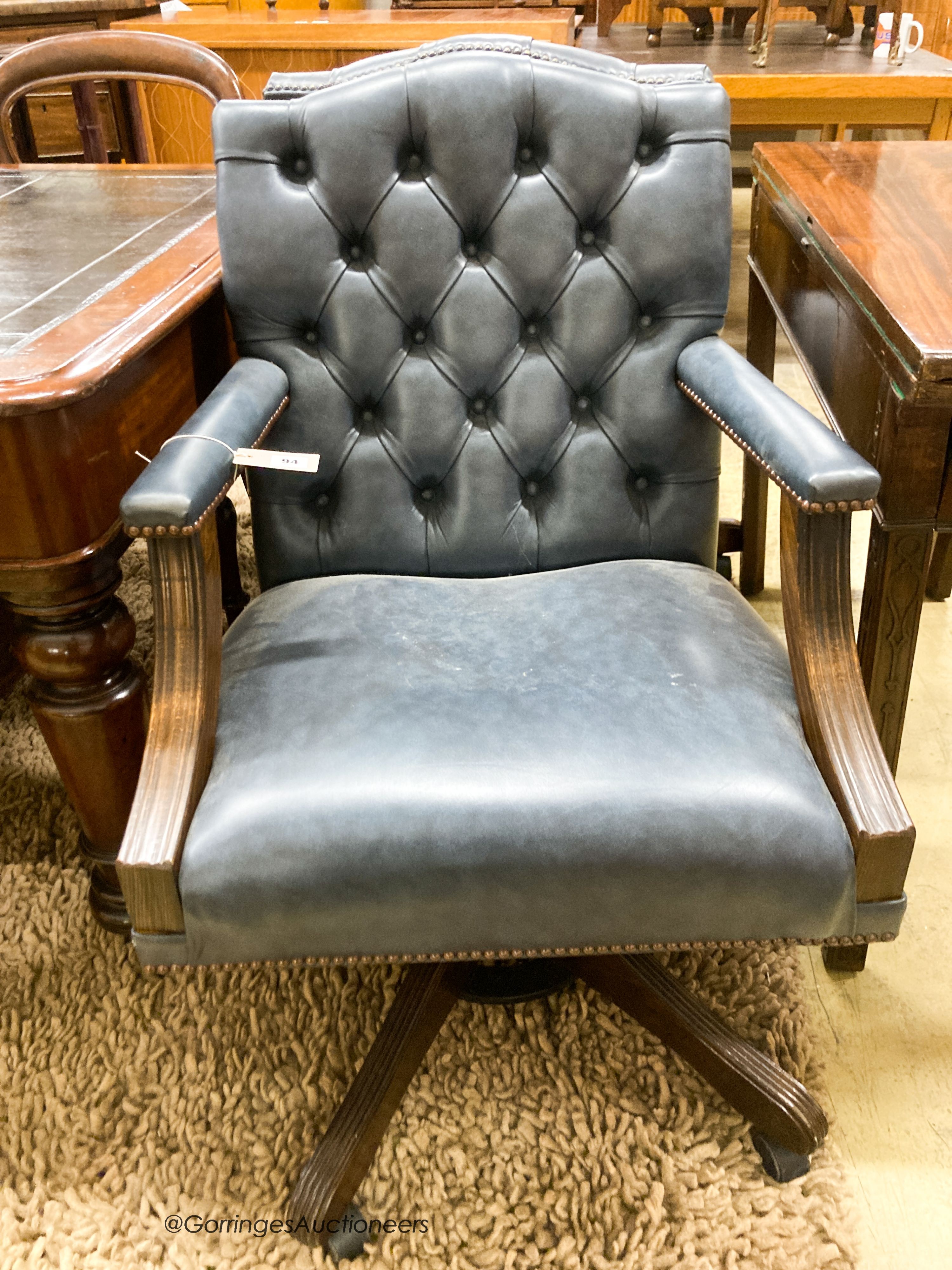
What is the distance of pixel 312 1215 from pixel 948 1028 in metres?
0.75

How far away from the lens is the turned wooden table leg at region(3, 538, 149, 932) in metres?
1.00

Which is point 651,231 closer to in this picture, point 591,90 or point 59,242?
point 591,90

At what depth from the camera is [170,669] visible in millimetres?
905

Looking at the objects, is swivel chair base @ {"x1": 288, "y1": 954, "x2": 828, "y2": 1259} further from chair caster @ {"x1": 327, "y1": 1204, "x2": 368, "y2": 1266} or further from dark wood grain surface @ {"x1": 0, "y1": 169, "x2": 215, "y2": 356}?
dark wood grain surface @ {"x1": 0, "y1": 169, "x2": 215, "y2": 356}

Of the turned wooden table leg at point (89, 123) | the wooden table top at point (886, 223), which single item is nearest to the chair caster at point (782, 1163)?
the wooden table top at point (886, 223)

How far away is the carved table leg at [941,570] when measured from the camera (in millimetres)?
1911

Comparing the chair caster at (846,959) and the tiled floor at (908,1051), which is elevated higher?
the chair caster at (846,959)

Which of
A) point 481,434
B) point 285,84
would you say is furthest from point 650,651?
point 285,84

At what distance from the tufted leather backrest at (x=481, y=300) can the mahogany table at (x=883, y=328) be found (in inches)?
5.7

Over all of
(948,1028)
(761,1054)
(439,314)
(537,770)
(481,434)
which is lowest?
(948,1028)

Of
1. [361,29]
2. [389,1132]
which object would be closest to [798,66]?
[361,29]

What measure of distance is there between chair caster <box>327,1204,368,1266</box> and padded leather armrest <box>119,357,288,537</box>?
2.27 feet

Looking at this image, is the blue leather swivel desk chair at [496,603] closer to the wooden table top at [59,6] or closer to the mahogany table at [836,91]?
the mahogany table at [836,91]

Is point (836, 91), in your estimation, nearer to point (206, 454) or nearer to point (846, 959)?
point (846, 959)
